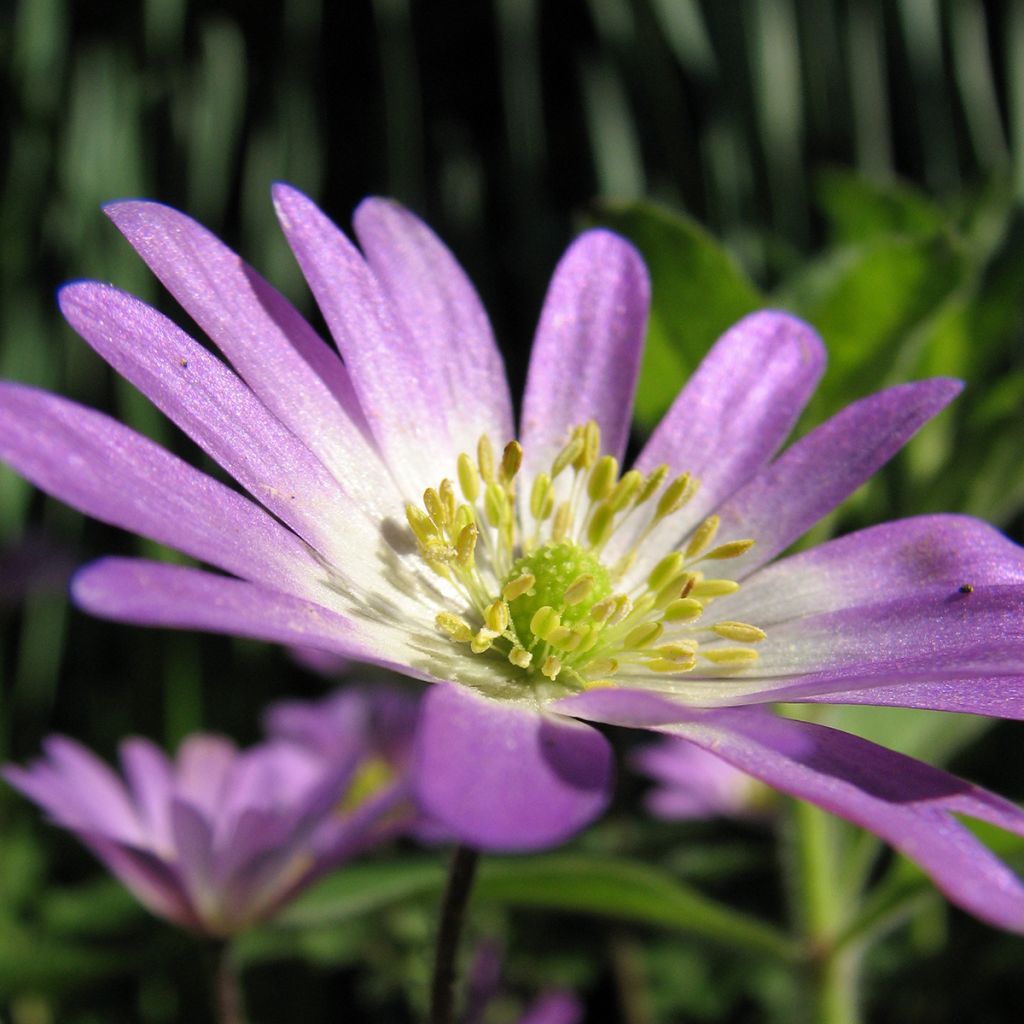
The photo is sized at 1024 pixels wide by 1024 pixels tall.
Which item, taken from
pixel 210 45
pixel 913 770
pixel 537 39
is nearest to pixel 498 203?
pixel 537 39

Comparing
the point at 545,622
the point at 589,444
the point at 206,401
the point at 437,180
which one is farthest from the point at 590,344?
the point at 437,180

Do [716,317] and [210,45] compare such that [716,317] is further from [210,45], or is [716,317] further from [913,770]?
[210,45]

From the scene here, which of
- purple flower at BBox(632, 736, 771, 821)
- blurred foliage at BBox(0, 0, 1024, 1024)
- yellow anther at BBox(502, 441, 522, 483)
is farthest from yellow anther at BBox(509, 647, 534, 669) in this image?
purple flower at BBox(632, 736, 771, 821)

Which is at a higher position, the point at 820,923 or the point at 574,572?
the point at 574,572

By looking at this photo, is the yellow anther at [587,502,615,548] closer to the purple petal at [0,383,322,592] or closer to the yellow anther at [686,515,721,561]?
the yellow anther at [686,515,721,561]

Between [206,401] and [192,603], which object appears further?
[206,401]

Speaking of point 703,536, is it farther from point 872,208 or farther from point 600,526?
point 872,208

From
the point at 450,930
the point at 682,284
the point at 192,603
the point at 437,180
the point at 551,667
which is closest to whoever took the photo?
the point at 192,603
